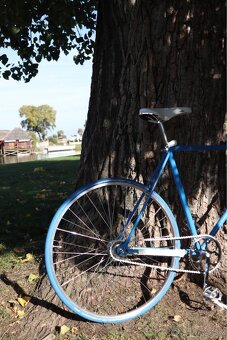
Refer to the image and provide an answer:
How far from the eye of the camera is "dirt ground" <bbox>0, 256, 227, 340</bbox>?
2748 millimetres

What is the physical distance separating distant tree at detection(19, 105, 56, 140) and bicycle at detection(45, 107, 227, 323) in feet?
349

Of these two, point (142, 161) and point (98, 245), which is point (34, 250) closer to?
point (98, 245)

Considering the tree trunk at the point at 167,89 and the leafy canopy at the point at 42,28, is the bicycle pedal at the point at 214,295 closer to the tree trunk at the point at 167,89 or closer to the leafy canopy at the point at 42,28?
the tree trunk at the point at 167,89

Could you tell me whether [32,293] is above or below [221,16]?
below

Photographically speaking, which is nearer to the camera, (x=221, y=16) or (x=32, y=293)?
(x=221, y=16)

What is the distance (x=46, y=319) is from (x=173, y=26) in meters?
2.32

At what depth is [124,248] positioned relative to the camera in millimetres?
2871

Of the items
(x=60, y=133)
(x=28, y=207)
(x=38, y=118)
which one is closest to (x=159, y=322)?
(x=28, y=207)

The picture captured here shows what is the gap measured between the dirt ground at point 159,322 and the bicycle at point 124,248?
9cm

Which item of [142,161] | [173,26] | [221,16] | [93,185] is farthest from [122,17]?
[93,185]

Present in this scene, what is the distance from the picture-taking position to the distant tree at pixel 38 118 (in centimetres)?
10788

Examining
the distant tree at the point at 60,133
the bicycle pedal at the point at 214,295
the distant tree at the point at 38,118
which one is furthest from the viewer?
the distant tree at the point at 60,133

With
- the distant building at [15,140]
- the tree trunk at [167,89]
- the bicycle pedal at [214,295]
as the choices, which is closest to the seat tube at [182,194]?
the tree trunk at [167,89]

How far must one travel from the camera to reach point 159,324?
2.85 m
